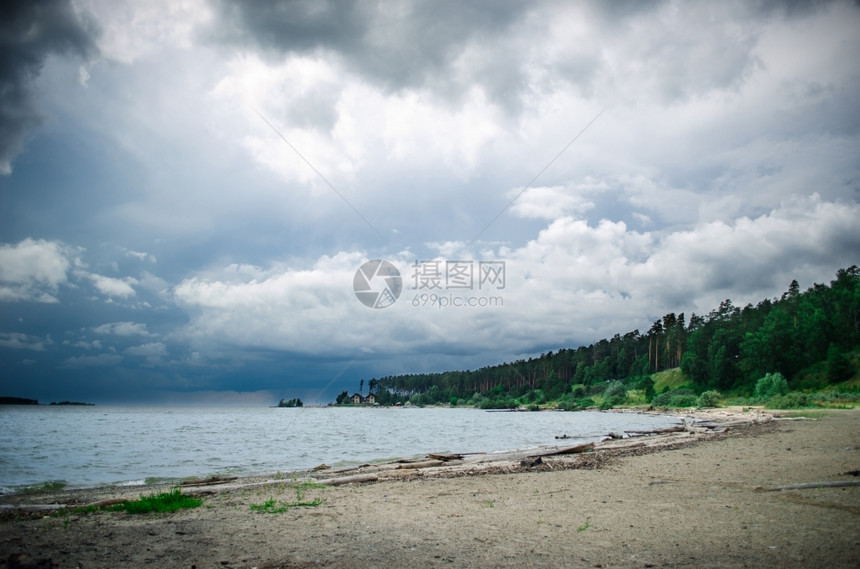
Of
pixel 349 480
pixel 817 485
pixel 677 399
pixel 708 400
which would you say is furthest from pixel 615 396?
pixel 817 485

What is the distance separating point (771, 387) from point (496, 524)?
81419 mm

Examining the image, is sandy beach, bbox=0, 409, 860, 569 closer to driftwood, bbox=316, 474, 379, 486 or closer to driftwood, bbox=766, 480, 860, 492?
driftwood, bbox=766, 480, 860, 492

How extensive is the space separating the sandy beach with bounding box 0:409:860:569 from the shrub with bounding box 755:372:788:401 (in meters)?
67.4

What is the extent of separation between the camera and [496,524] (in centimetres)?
859

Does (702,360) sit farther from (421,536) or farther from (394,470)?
(421,536)

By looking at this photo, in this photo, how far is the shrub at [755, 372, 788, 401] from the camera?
69250mm

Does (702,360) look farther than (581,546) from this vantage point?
Yes

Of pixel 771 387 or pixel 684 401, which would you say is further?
pixel 684 401

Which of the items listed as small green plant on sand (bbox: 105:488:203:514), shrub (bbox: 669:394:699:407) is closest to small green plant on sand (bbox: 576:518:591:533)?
small green plant on sand (bbox: 105:488:203:514)

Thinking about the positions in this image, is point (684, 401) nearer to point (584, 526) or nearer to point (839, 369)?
point (839, 369)

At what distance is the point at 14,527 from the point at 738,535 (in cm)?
1298

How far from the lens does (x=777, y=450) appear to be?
18.0 meters

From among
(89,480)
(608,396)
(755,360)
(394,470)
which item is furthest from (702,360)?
(89,480)

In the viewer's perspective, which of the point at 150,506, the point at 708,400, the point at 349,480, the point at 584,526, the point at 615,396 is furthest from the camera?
the point at 615,396
